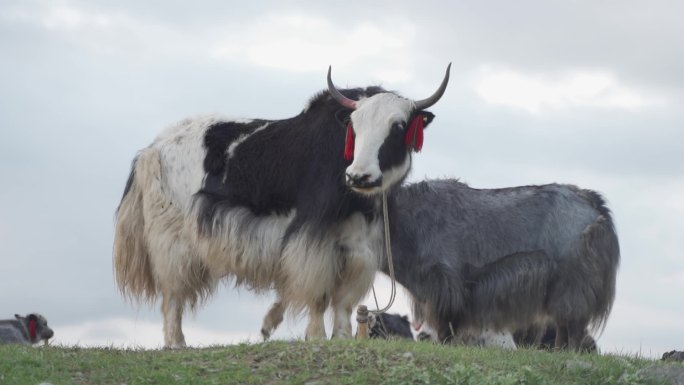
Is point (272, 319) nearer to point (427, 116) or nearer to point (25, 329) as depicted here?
point (427, 116)

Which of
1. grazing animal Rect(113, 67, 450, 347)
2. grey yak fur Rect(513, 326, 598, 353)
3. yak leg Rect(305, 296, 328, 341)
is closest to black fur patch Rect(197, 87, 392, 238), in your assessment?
grazing animal Rect(113, 67, 450, 347)

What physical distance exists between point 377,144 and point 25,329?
435 centimetres

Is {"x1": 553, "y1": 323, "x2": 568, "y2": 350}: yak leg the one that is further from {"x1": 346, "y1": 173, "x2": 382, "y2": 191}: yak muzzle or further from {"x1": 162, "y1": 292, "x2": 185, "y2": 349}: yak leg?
{"x1": 162, "y1": 292, "x2": 185, "y2": 349}: yak leg

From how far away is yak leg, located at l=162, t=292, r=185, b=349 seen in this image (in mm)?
11742

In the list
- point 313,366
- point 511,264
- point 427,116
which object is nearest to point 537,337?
point 511,264

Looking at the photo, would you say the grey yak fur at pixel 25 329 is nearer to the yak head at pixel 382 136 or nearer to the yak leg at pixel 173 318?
the yak leg at pixel 173 318

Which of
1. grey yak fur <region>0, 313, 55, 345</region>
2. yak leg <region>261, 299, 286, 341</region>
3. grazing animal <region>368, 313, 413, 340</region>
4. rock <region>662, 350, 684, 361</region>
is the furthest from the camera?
grazing animal <region>368, 313, 413, 340</region>

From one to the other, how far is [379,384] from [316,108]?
3605 mm

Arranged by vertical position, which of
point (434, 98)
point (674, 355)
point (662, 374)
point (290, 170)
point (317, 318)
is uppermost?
point (434, 98)

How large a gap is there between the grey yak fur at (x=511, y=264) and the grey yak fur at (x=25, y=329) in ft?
11.5

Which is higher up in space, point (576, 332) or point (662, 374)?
point (576, 332)

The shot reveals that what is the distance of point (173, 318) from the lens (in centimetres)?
1186

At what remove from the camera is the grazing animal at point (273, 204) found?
10.8 metres

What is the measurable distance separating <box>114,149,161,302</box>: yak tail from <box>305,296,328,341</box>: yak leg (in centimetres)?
202
